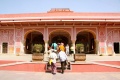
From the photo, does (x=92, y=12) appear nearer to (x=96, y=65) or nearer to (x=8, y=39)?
(x=8, y=39)

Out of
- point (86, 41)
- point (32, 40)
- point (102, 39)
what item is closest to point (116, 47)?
point (102, 39)

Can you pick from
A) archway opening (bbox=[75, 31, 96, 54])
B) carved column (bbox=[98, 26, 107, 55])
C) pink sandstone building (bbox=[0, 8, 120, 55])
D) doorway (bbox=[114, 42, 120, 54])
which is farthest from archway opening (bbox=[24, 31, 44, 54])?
doorway (bbox=[114, 42, 120, 54])

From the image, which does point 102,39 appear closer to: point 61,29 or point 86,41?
point 86,41

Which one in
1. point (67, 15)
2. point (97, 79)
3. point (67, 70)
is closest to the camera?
point (97, 79)

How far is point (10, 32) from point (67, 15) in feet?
21.6

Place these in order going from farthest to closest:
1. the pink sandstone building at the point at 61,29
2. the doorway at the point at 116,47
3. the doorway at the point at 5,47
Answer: the doorway at the point at 5,47 < the doorway at the point at 116,47 < the pink sandstone building at the point at 61,29

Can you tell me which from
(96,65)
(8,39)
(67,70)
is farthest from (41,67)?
(8,39)

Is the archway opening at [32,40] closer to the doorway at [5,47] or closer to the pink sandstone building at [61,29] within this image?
the pink sandstone building at [61,29]

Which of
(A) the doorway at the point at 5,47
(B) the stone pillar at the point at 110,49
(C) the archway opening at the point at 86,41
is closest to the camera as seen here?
(B) the stone pillar at the point at 110,49

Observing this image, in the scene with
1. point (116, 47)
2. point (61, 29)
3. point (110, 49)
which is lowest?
point (110, 49)

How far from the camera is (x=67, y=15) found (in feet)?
58.5

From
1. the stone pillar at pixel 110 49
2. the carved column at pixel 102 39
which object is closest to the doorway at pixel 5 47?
the carved column at pixel 102 39

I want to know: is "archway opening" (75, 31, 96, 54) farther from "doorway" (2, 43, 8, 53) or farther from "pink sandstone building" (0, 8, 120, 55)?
"doorway" (2, 43, 8, 53)

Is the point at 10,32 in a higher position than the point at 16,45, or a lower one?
higher
